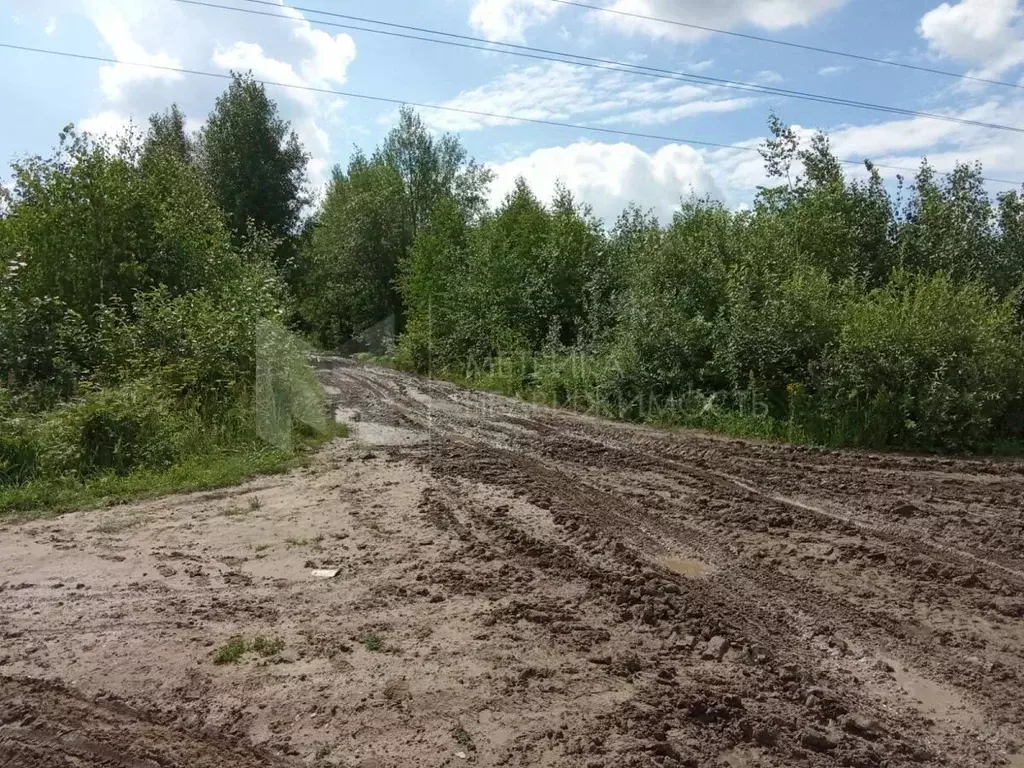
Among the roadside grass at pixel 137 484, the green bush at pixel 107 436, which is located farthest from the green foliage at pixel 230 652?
the green bush at pixel 107 436

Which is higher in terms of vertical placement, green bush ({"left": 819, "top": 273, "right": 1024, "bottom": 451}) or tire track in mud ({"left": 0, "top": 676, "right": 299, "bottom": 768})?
green bush ({"left": 819, "top": 273, "right": 1024, "bottom": 451})

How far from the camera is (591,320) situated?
17.1m

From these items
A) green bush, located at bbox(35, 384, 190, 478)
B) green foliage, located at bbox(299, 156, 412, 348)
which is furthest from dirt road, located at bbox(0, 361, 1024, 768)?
green foliage, located at bbox(299, 156, 412, 348)

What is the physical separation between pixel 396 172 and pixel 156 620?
36.2 m

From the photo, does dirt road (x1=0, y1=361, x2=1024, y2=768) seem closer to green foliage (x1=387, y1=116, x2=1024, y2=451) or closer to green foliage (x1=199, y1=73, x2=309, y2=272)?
green foliage (x1=387, y1=116, x2=1024, y2=451)

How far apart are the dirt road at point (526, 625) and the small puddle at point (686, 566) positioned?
3 centimetres

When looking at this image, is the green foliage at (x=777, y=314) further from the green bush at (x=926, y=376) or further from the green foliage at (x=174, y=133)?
the green foliage at (x=174, y=133)

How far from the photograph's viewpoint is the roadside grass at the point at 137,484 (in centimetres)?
757

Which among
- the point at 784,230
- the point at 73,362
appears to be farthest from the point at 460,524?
the point at 784,230

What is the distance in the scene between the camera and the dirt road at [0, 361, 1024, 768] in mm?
3381

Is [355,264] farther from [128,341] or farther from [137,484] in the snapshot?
[137,484]

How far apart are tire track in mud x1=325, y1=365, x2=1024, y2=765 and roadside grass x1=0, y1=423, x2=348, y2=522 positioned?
189 centimetres

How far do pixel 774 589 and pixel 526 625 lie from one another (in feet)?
5.90

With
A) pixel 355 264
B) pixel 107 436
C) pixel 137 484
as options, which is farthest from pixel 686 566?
pixel 355 264
